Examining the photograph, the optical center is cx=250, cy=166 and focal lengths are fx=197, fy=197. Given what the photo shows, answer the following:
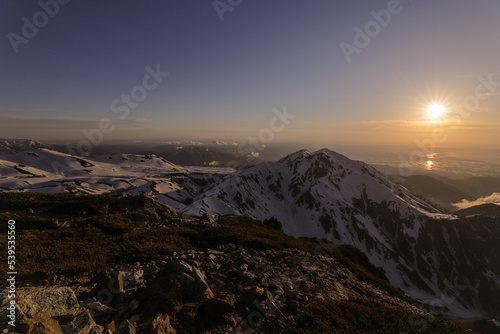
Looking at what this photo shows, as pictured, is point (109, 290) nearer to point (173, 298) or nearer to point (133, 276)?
point (133, 276)

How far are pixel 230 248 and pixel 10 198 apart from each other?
91.0 feet

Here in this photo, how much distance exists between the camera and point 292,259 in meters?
17.8

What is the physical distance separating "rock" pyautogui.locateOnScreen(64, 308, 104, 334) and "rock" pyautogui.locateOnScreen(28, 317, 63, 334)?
0.95 ft

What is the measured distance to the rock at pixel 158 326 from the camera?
7.50 m

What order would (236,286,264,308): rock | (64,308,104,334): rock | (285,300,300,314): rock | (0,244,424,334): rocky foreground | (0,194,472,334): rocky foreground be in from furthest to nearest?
(285,300,300,314): rock → (236,286,264,308): rock → (0,194,472,334): rocky foreground → (0,244,424,334): rocky foreground → (64,308,104,334): rock

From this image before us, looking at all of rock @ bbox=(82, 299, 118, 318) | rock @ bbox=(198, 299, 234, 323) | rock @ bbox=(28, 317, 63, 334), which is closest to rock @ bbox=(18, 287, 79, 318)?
rock @ bbox=(82, 299, 118, 318)

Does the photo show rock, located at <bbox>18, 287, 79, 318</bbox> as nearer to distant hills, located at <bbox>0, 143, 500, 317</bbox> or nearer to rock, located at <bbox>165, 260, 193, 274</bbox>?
rock, located at <bbox>165, 260, 193, 274</bbox>

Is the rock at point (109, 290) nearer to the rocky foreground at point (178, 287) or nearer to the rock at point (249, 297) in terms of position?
the rocky foreground at point (178, 287)

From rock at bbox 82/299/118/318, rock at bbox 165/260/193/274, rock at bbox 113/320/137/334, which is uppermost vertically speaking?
rock at bbox 113/320/137/334

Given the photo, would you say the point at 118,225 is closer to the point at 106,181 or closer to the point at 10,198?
the point at 10,198

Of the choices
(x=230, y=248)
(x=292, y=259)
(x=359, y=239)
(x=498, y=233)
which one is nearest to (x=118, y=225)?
(x=230, y=248)

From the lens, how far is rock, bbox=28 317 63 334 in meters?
6.04

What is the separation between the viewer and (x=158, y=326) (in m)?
7.75

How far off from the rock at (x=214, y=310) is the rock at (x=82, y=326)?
396 centimetres
